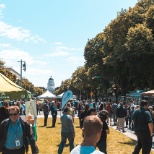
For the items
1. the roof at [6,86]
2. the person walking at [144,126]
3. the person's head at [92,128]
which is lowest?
the person walking at [144,126]

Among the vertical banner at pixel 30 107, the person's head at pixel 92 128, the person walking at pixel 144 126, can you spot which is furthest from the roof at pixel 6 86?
the person's head at pixel 92 128

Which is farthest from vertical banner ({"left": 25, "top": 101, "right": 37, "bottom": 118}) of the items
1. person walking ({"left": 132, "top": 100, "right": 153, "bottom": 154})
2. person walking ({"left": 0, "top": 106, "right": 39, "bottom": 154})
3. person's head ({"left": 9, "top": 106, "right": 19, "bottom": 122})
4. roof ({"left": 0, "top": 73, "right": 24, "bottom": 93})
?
person's head ({"left": 9, "top": 106, "right": 19, "bottom": 122})

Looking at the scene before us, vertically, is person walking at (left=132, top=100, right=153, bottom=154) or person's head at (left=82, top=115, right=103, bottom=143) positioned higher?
person's head at (left=82, top=115, right=103, bottom=143)

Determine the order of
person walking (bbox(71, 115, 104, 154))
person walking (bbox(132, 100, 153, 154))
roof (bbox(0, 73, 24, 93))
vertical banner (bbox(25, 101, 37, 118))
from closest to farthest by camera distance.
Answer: person walking (bbox(71, 115, 104, 154)) → person walking (bbox(132, 100, 153, 154)) → roof (bbox(0, 73, 24, 93)) → vertical banner (bbox(25, 101, 37, 118))

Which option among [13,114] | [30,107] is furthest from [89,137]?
[30,107]

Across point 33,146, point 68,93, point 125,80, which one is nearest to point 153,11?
point 125,80

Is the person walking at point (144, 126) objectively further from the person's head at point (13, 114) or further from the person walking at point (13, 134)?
the person's head at point (13, 114)

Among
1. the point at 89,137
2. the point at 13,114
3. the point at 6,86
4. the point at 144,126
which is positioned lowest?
the point at 144,126

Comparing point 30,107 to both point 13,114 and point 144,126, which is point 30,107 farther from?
point 13,114

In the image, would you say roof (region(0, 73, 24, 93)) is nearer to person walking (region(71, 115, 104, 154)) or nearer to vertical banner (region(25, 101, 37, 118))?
vertical banner (region(25, 101, 37, 118))

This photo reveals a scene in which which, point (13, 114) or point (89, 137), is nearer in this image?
point (89, 137)

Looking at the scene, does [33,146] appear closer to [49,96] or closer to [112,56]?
[112,56]

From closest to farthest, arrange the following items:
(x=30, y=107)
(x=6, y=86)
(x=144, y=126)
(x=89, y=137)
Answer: (x=89, y=137)
(x=144, y=126)
(x=6, y=86)
(x=30, y=107)

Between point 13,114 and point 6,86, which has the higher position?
point 6,86
